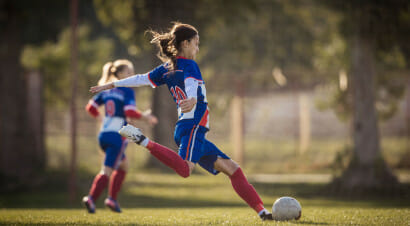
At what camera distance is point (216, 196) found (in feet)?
40.4

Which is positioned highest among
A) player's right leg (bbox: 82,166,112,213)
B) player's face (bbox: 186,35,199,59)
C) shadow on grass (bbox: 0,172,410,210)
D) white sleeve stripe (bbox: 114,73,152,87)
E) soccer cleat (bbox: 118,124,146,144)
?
player's face (bbox: 186,35,199,59)

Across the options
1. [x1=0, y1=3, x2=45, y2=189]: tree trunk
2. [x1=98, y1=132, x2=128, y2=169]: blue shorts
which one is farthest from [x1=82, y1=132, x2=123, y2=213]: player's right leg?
[x1=0, y1=3, x2=45, y2=189]: tree trunk

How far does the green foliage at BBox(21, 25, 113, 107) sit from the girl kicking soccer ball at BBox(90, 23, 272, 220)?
35.6 ft

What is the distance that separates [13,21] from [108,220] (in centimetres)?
1049

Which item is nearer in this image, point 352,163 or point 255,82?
point 352,163

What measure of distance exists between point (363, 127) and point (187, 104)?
7.06 meters

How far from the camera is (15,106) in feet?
47.2

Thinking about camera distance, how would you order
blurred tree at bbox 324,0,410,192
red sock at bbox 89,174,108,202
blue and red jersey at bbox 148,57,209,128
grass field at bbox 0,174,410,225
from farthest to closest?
blurred tree at bbox 324,0,410,192 → red sock at bbox 89,174,108,202 → grass field at bbox 0,174,410,225 → blue and red jersey at bbox 148,57,209,128

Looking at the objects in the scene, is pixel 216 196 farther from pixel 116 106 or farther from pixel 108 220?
pixel 108 220

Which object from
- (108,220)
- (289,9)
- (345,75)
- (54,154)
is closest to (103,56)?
(54,154)

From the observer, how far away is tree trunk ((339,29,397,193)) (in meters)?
11.1

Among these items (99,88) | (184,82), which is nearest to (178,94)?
(184,82)

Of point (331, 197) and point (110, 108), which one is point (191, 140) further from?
point (331, 197)

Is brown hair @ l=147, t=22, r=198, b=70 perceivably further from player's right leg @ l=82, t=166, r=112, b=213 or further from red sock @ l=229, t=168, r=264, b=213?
player's right leg @ l=82, t=166, r=112, b=213
